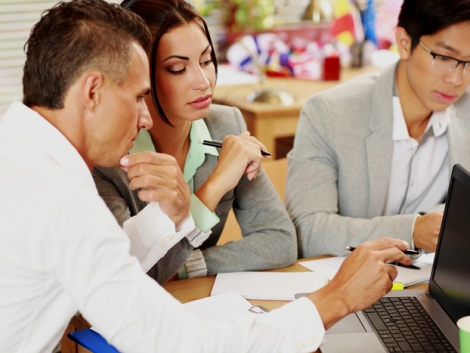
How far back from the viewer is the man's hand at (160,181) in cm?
126

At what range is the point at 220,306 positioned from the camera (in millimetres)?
1303

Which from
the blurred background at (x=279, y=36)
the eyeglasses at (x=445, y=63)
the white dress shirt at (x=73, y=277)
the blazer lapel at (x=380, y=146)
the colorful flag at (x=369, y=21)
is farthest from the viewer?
the colorful flag at (x=369, y=21)

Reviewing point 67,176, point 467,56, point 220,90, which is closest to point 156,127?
point 67,176

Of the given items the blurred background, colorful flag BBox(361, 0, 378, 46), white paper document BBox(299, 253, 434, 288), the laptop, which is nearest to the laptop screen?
the laptop

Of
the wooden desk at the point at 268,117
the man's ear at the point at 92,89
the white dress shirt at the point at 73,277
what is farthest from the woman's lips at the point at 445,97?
the wooden desk at the point at 268,117

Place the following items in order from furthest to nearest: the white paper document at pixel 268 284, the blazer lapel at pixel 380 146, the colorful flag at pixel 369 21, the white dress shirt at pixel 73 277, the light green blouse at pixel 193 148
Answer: the colorful flag at pixel 369 21 → the blazer lapel at pixel 380 146 → the light green blouse at pixel 193 148 → the white paper document at pixel 268 284 → the white dress shirt at pixel 73 277

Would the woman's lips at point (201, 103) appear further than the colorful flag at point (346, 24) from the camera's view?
No

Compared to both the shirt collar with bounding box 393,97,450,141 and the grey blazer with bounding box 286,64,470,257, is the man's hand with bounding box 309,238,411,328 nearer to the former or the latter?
the grey blazer with bounding box 286,64,470,257

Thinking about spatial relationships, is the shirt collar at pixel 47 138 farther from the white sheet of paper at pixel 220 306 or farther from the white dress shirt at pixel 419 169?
the white dress shirt at pixel 419 169

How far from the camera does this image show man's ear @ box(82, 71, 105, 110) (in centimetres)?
97

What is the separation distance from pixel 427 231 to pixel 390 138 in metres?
0.38

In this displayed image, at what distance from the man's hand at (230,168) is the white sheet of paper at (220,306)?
23 centimetres

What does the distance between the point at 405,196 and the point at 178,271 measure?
803 millimetres

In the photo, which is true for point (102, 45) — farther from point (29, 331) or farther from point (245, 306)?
point (245, 306)
